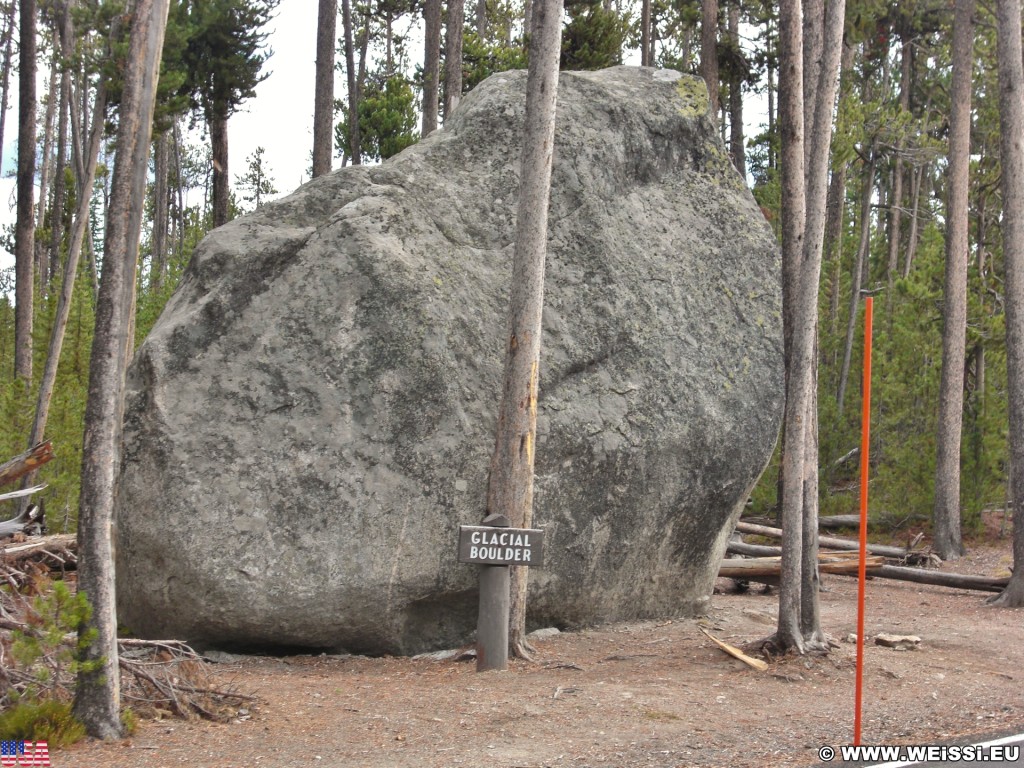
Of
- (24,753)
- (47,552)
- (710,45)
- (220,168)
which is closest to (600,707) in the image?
(24,753)

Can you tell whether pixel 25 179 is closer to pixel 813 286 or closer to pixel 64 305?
pixel 64 305

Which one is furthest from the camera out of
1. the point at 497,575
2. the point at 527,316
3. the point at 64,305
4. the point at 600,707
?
the point at 64,305

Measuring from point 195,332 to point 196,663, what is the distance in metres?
2.98

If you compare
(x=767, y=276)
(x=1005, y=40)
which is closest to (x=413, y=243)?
(x=767, y=276)

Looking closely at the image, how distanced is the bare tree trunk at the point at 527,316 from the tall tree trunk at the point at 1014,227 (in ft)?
22.0

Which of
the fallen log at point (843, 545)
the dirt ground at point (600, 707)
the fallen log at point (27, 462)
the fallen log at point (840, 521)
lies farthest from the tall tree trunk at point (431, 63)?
the dirt ground at point (600, 707)

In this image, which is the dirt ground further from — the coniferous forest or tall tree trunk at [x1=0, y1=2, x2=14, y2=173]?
tall tree trunk at [x1=0, y1=2, x2=14, y2=173]

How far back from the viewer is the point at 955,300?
598 inches

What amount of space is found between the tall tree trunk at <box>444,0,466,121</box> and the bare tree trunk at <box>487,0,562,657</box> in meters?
9.92

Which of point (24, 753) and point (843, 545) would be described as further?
point (843, 545)

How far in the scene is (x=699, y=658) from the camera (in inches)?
329

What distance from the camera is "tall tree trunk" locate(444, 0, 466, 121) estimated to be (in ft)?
58.7

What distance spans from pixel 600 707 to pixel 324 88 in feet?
44.2

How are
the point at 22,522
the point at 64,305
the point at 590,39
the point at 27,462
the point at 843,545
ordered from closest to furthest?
the point at 27,462 → the point at 22,522 → the point at 843,545 → the point at 64,305 → the point at 590,39
